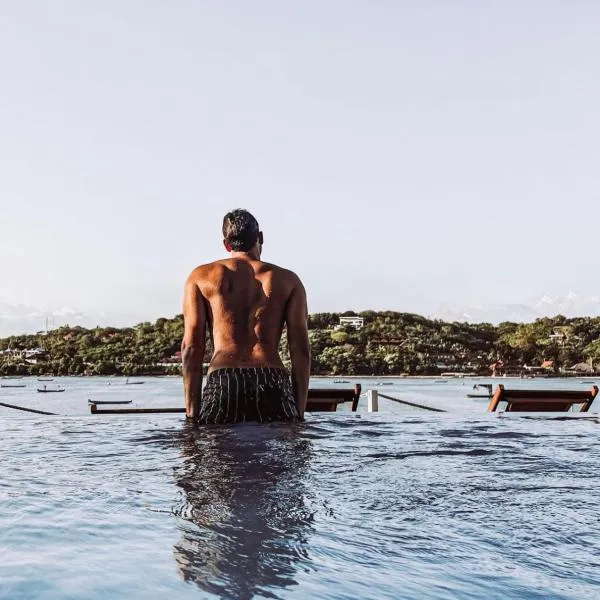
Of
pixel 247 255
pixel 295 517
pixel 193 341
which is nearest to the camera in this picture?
pixel 295 517

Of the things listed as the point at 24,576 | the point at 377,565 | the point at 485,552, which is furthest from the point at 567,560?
the point at 24,576

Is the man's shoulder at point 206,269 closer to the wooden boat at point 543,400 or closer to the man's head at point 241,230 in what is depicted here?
the man's head at point 241,230

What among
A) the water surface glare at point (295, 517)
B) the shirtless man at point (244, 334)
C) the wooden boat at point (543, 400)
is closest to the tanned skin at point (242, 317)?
the shirtless man at point (244, 334)

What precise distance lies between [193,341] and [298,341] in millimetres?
878

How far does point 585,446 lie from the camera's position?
6.27 meters

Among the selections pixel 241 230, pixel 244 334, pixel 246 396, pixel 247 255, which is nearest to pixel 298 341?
pixel 244 334

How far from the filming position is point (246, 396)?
6211mm

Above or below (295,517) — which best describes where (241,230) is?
above

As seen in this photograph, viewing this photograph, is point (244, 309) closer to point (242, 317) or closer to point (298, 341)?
point (242, 317)

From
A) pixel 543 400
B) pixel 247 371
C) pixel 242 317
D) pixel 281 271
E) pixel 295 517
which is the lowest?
pixel 295 517

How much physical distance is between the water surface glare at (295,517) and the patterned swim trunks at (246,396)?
0.22 metres

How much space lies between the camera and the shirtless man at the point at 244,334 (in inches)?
246

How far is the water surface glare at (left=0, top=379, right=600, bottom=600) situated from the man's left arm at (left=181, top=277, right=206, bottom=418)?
0.84ft

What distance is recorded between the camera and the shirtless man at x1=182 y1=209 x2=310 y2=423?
6.24 m
